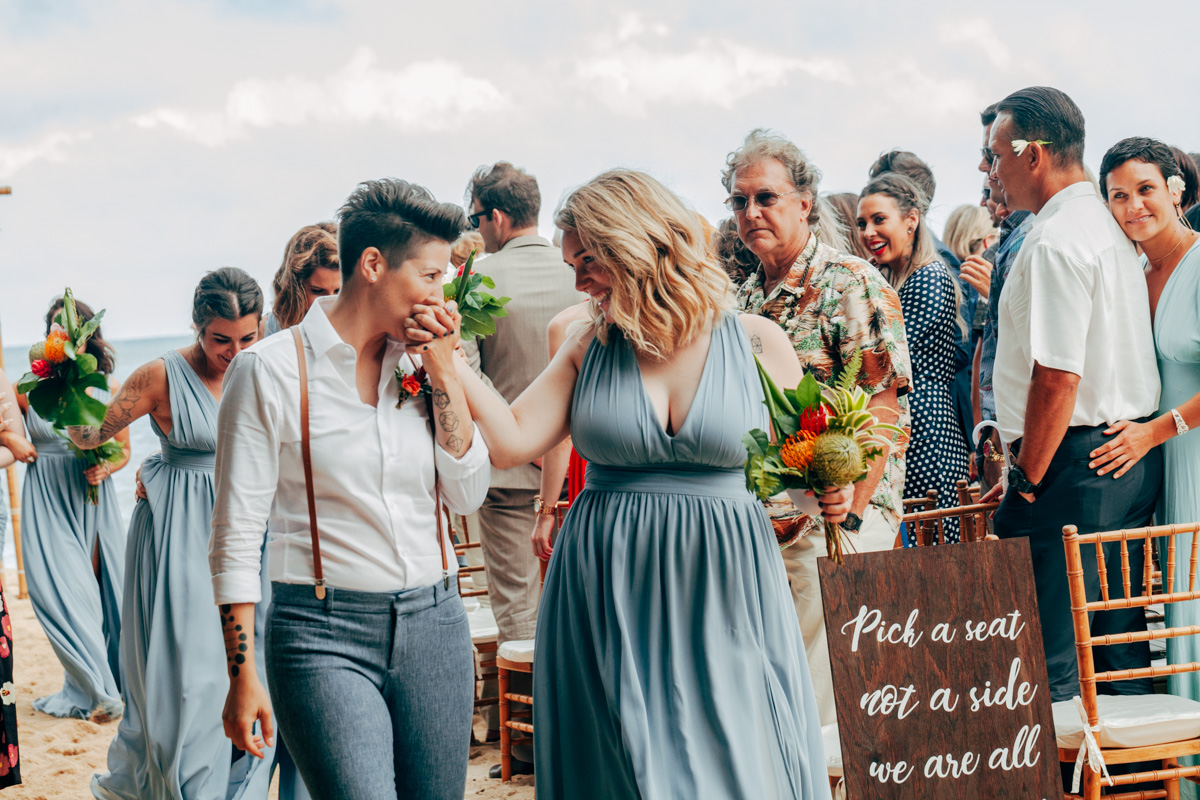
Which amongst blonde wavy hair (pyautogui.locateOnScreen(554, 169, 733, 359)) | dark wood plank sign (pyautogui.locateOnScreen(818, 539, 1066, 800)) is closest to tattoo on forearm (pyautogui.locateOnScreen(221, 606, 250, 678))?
blonde wavy hair (pyautogui.locateOnScreen(554, 169, 733, 359))

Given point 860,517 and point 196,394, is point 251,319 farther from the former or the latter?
point 860,517

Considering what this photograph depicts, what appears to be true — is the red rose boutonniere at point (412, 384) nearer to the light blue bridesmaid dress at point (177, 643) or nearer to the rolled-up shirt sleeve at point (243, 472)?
the rolled-up shirt sleeve at point (243, 472)

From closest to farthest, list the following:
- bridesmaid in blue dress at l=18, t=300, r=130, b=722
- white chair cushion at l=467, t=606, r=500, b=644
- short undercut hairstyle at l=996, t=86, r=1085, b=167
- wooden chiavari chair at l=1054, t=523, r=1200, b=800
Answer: wooden chiavari chair at l=1054, t=523, r=1200, b=800 < short undercut hairstyle at l=996, t=86, r=1085, b=167 < white chair cushion at l=467, t=606, r=500, b=644 < bridesmaid in blue dress at l=18, t=300, r=130, b=722

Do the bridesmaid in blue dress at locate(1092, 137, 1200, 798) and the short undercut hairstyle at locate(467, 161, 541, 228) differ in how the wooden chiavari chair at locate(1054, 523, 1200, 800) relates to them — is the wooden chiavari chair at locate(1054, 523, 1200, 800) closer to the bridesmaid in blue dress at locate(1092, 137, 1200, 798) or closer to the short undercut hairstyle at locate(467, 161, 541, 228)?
the bridesmaid in blue dress at locate(1092, 137, 1200, 798)

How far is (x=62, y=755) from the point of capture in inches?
Answer: 199

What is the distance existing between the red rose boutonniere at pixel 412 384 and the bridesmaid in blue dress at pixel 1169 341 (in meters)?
2.02

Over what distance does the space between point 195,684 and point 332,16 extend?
4522 cm

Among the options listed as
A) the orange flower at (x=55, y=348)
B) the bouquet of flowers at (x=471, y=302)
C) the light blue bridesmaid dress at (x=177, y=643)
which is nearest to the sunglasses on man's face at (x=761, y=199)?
the bouquet of flowers at (x=471, y=302)

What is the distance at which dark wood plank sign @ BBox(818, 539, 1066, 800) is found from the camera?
2.44 m

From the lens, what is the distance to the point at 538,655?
7.91ft

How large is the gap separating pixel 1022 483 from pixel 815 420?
4.24 ft

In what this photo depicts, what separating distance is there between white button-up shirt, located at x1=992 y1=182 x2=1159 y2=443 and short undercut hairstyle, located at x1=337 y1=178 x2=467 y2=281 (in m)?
1.86

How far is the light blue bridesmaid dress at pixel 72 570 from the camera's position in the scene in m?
5.72

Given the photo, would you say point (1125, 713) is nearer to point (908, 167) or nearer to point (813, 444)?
point (813, 444)
